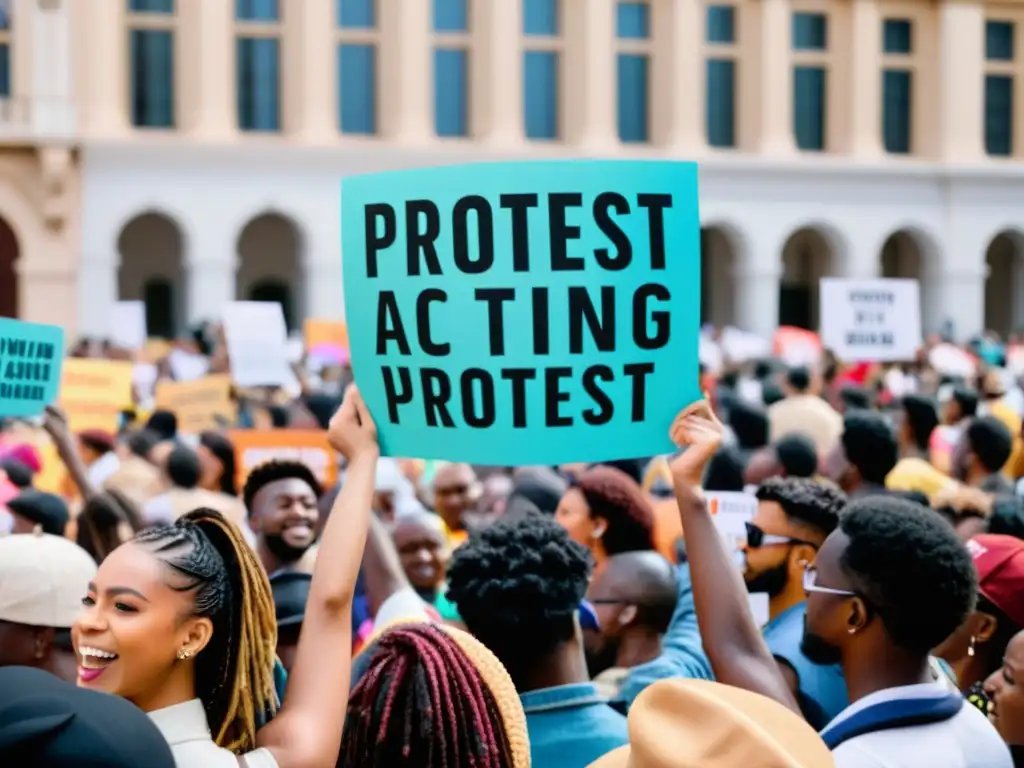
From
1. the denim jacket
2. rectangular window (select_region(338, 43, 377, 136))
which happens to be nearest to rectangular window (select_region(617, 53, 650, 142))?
rectangular window (select_region(338, 43, 377, 136))

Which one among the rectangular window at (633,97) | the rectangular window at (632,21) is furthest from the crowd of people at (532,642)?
the rectangular window at (632,21)

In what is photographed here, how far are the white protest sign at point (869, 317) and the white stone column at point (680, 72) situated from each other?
52.0ft

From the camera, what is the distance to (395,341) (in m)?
3.09

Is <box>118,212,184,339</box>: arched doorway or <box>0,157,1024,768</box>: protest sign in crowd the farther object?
<box>118,212,184,339</box>: arched doorway

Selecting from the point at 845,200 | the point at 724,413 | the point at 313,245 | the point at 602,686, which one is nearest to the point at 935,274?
the point at 845,200

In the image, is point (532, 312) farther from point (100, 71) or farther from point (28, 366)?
point (100, 71)

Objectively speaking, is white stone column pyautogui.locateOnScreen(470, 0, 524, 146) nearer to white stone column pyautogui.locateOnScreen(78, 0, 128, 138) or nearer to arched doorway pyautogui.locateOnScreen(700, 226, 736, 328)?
arched doorway pyautogui.locateOnScreen(700, 226, 736, 328)

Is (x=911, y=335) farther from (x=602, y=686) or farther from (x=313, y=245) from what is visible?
(x=313, y=245)

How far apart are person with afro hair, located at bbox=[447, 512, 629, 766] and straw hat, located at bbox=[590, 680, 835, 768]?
89 centimetres

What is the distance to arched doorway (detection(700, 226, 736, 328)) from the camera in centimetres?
2988

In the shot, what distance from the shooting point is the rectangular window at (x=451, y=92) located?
2703 centimetres

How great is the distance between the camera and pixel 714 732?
1.85 meters

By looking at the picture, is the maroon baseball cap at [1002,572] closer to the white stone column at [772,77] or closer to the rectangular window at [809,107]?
the white stone column at [772,77]

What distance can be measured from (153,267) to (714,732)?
26831 millimetres
